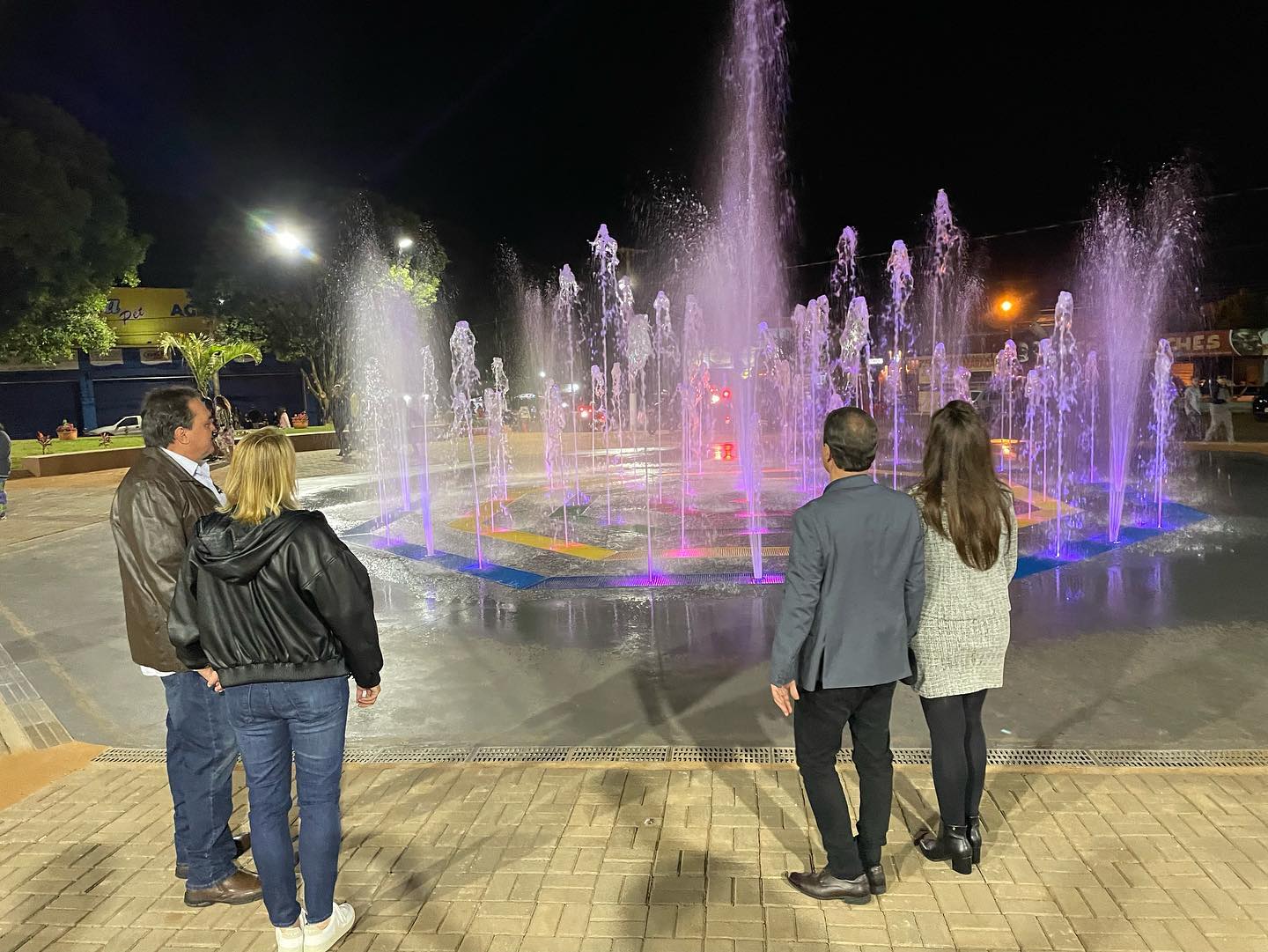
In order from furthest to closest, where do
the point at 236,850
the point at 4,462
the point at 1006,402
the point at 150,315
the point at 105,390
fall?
the point at 150,315 → the point at 105,390 → the point at 1006,402 → the point at 4,462 → the point at 236,850

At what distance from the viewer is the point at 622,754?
13.4ft

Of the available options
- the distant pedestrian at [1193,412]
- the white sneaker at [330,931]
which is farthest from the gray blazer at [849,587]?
the distant pedestrian at [1193,412]

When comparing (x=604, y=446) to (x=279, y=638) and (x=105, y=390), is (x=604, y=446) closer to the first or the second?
(x=279, y=638)

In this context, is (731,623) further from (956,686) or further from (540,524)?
(540,524)

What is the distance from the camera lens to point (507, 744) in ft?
13.9

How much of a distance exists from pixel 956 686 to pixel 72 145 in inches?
1066

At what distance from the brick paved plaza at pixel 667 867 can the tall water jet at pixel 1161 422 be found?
317 inches

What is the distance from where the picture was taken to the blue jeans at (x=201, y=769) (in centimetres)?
294

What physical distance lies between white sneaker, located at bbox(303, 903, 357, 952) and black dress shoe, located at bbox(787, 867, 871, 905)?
1.64 m

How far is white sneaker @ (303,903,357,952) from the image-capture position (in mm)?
2621

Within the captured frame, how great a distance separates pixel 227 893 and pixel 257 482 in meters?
1.72

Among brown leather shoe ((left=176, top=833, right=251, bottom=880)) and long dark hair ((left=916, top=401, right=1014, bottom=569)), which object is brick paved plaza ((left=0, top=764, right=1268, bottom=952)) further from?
long dark hair ((left=916, top=401, right=1014, bottom=569))

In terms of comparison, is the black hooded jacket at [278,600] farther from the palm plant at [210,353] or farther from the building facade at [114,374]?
the building facade at [114,374]

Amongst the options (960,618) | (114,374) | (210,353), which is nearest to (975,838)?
(960,618)
